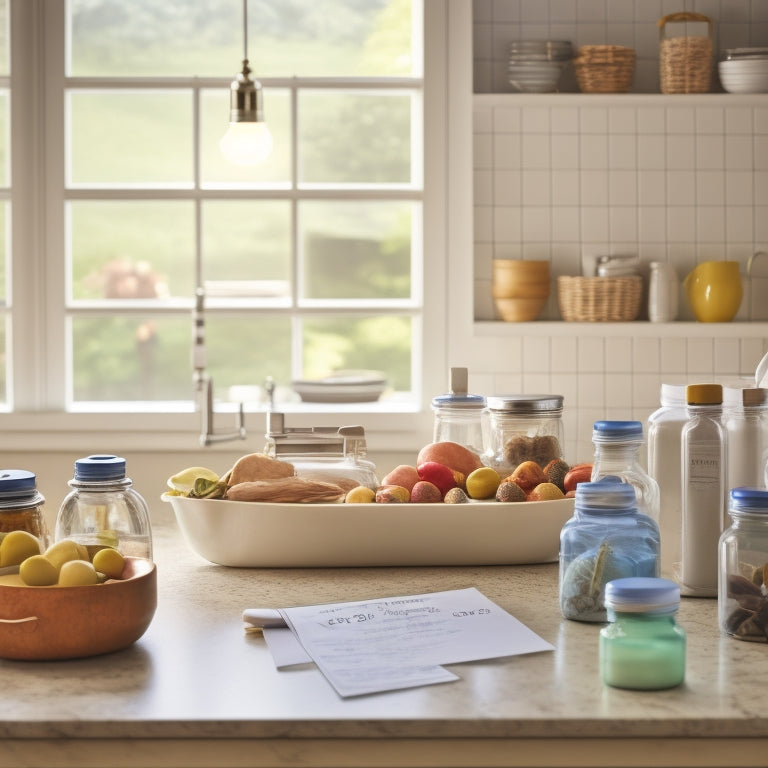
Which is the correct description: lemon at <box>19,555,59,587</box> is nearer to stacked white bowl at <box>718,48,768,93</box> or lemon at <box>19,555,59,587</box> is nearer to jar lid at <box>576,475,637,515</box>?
jar lid at <box>576,475,637,515</box>

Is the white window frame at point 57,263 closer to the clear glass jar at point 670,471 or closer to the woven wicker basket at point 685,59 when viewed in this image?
the woven wicker basket at point 685,59

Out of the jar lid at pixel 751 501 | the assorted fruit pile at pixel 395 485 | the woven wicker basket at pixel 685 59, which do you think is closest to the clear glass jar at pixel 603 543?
the jar lid at pixel 751 501

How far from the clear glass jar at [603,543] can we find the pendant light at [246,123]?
156 cm

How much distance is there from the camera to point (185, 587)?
4.85 feet

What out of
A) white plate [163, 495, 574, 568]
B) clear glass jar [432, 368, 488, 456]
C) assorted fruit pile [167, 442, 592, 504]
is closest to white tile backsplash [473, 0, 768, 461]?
clear glass jar [432, 368, 488, 456]

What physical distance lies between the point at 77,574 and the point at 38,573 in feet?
0.14

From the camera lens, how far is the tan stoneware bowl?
1.12 metres

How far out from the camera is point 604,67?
3.08 metres

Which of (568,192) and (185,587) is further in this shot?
(568,192)

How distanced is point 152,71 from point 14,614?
2599mm

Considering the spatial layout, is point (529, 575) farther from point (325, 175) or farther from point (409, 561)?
point (325, 175)

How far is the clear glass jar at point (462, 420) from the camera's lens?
1863 mm

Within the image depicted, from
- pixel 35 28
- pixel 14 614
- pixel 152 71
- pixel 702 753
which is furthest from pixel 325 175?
pixel 702 753

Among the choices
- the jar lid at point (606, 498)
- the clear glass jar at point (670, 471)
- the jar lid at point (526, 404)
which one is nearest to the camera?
the jar lid at point (606, 498)
